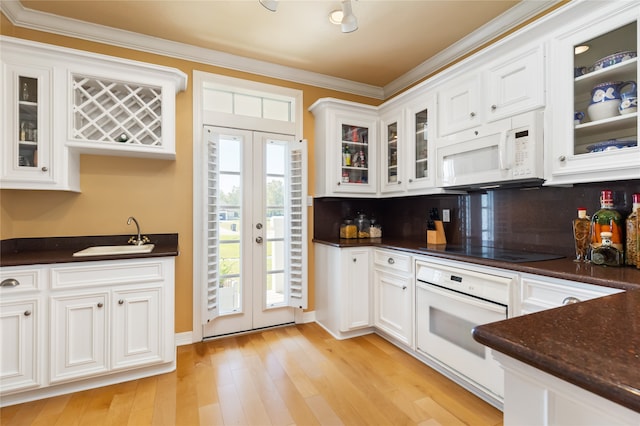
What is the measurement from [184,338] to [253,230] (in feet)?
3.74

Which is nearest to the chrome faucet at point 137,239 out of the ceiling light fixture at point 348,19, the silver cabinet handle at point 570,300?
the ceiling light fixture at point 348,19

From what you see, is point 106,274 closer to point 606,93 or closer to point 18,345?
point 18,345

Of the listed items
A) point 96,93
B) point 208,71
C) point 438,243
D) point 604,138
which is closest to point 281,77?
point 208,71

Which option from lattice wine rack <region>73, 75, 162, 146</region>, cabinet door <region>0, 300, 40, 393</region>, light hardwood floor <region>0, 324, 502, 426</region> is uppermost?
lattice wine rack <region>73, 75, 162, 146</region>

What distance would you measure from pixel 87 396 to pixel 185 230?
4.35 feet

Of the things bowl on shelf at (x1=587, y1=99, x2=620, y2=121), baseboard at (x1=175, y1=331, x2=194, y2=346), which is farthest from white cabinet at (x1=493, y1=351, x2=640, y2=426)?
baseboard at (x1=175, y1=331, x2=194, y2=346)

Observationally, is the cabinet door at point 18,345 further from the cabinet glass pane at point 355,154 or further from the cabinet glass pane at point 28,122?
the cabinet glass pane at point 355,154

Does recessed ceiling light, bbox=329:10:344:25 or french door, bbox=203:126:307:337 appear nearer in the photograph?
recessed ceiling light, bbox=329:10:344:25

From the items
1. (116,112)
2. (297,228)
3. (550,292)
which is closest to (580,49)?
(550,292)

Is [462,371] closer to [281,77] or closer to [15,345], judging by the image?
[15,345]

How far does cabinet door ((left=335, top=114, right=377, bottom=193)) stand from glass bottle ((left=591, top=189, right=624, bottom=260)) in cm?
182

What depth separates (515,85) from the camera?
196 cm

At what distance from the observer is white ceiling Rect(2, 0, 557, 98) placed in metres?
2.19

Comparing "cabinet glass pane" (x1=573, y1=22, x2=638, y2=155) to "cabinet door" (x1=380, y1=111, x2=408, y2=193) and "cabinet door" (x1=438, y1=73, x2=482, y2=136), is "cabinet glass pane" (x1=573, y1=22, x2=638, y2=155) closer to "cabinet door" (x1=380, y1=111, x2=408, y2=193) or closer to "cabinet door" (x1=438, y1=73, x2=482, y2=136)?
"cabinet door" (x1=438, y1=73, x2=482, y2=136)
